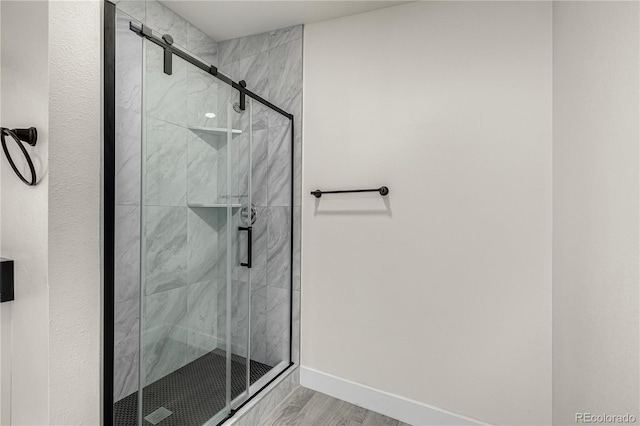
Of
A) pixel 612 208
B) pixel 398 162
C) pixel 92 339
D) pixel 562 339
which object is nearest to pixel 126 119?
pixel 92 339

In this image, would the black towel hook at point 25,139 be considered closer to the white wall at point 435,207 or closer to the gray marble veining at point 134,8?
the gray marble veining at point 134,8

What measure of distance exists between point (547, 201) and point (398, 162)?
707 millimetres

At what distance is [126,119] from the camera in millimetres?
1249

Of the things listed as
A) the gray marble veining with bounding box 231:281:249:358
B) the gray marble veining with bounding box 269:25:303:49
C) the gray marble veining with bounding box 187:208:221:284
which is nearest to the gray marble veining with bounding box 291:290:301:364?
the gray marble veining with bounding box 231:281:249:358

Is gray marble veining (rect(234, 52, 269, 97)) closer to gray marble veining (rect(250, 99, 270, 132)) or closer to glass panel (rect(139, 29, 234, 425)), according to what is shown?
gray marble veining (rect(250, 99, 270, 132))

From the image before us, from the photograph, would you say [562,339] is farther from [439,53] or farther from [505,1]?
[505,1]

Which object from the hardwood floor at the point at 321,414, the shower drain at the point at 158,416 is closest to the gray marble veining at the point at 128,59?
the shower drain at the point at 158,416

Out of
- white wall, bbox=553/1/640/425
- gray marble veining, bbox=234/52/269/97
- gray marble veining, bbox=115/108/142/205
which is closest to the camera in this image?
A: white wall, bbox=553/1/640/425

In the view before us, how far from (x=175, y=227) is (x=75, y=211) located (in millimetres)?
340

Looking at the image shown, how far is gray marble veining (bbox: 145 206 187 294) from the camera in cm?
112

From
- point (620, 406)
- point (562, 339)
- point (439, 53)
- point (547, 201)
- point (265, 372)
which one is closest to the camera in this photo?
point (620, 406)

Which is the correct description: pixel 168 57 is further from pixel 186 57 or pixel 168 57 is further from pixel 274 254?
pixel 274 254

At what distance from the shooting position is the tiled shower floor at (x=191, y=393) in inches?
46.5

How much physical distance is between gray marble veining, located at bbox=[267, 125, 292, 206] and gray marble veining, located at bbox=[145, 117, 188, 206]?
→ 748mm
